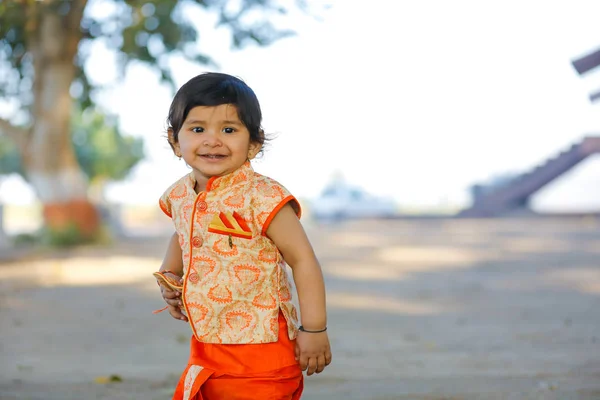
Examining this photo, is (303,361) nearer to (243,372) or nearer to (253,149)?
(243,372)

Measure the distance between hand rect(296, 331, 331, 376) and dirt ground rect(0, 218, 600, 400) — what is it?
141 centimetres

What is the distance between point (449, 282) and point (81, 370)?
6206mm

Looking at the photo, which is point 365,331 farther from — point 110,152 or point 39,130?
point 110,152

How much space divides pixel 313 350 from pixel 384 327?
4.19 metres

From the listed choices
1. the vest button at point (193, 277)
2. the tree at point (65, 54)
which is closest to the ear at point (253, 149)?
the vest button at point (193, 277)

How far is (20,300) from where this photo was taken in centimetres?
866

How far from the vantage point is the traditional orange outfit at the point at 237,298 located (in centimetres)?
242

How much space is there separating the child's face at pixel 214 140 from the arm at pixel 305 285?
244 millimetres

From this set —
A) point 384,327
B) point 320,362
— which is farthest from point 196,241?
point 384,327

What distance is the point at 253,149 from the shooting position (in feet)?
8.39

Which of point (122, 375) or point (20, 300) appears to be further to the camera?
point (20, 300)

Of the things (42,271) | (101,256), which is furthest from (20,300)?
(101,256)

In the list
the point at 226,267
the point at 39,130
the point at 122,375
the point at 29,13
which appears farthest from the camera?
the point at 39,130

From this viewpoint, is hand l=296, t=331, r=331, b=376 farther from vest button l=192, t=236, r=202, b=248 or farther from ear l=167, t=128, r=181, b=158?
ear l=167, t=128, r=181, b=158
